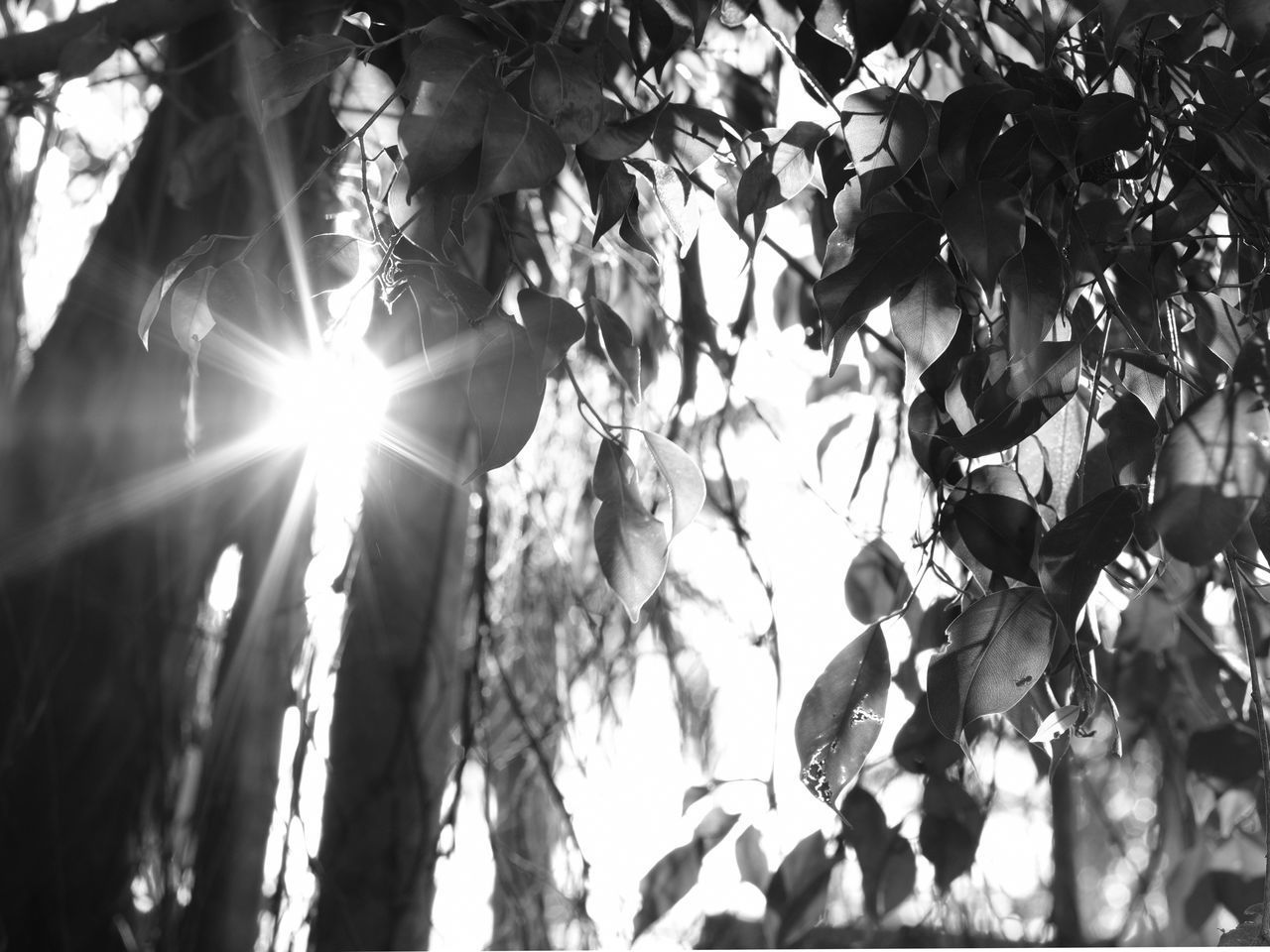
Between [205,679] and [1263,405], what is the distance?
1.55 m

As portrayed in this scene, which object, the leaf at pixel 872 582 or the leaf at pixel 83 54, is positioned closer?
the leaf at pixel 872 582

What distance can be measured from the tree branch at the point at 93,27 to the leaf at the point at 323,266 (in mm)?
Result: 616

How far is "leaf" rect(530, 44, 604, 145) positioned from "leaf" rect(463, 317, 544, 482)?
10 cm

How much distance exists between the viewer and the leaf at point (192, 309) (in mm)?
583

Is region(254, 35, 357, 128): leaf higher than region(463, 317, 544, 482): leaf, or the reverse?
region(254, 35, 357, 128): leaf

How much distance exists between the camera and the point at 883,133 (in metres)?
0.52

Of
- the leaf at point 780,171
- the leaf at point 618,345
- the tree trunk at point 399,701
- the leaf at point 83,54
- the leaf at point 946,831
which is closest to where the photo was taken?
the leaf at point 780,171

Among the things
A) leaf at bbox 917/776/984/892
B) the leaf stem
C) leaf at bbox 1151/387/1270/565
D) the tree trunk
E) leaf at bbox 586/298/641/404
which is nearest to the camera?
leaf at bbox 1151/387/1270/565

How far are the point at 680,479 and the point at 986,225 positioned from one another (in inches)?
10.3

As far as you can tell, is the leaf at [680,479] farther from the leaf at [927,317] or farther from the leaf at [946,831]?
the leaf at [946,831]

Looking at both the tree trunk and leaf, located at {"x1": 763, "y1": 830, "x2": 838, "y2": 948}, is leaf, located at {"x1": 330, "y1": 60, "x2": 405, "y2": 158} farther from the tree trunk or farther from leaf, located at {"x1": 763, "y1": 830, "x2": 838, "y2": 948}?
leaf, located at {"x1": 763, "y1": 830, "x2": 838, "y2": 948}

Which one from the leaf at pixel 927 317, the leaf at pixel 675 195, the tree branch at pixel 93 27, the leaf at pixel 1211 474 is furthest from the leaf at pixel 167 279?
the tree branch at pixel 93 27

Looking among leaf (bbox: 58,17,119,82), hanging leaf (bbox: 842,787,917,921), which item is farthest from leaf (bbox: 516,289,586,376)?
leaf (bbox: 58,17,119,82)

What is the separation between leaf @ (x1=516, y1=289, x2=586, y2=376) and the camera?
0.56 m
